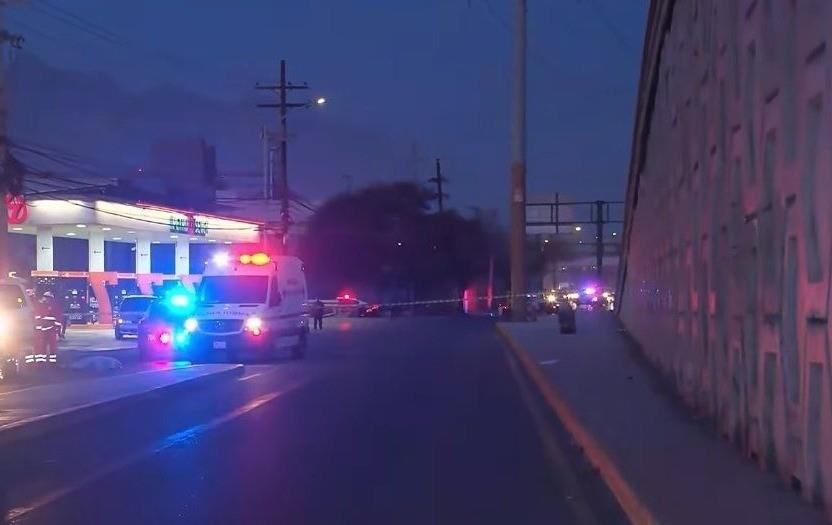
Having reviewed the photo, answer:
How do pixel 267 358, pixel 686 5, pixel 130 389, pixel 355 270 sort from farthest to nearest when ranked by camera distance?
1. pixel 355 270
2. pixel 267 358
3. pixel 130 389
4. pixel 686 5

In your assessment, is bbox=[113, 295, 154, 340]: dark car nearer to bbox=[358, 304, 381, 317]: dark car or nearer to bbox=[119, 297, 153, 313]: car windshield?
bbox=[119, 297, 153, 313]: car windshield

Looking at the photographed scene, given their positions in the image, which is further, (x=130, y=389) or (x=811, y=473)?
(x=130, y=389)

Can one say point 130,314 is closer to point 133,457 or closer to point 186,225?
point 186,225

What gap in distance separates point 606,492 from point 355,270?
2607 inches

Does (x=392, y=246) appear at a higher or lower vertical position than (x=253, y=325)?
higher

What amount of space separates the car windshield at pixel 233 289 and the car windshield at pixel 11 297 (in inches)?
291

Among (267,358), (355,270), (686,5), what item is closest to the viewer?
(686,5)

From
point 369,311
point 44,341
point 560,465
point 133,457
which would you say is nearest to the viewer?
point 560,465

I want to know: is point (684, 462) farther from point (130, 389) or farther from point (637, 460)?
point (130, 389)

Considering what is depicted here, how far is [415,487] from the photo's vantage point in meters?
11.1

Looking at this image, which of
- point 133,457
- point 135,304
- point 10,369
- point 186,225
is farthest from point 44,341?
point 186,225

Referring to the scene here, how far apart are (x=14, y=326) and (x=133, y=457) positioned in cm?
1152

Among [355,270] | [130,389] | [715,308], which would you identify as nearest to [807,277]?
[715,308]

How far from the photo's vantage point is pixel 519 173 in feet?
154
